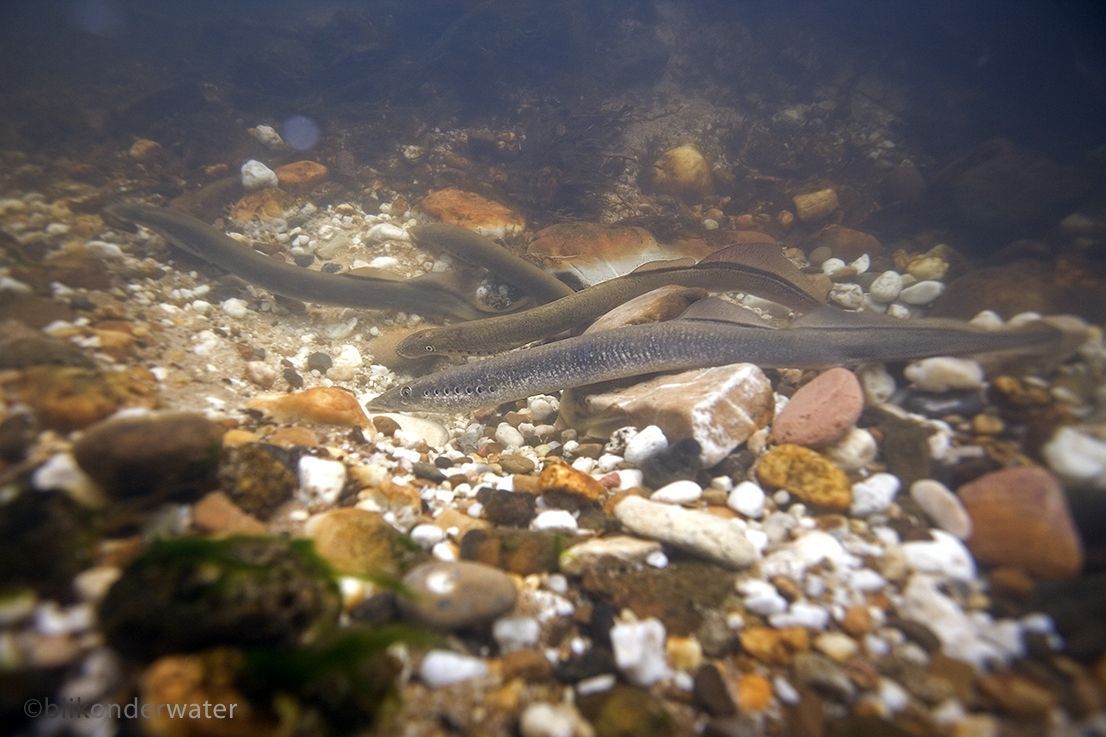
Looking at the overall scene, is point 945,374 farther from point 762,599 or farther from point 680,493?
point 762,599

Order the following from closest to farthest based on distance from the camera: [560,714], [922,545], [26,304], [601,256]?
[560,714] < [922,545] < [26,304] < [601,256]

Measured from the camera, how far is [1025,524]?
235 cm

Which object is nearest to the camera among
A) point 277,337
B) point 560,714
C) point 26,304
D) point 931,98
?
point 560,714

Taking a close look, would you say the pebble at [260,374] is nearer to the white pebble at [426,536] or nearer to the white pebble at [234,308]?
the white pebble at [234,308]

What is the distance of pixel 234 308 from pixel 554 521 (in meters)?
5.00

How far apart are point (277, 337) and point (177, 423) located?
11.6 feet

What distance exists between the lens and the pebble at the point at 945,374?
329 cm

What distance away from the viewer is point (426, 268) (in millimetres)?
7176

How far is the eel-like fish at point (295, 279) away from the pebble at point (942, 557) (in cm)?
517

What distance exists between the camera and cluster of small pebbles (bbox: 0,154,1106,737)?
1749 mm

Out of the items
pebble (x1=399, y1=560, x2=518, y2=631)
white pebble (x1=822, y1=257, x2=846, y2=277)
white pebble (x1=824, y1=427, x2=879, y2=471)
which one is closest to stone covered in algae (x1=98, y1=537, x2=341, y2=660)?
pebble (x1=399, y1=560, x2=518, y2=631)

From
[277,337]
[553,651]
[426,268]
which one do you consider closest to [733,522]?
[553,651]

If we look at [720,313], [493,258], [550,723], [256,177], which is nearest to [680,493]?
[550,723]

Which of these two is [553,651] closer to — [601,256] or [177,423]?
[177,423]
